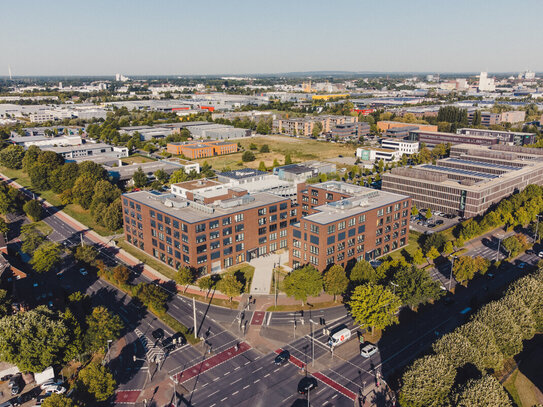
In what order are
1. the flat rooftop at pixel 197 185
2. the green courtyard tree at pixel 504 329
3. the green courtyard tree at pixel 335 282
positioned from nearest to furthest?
the green courtyard tree at pixel 504 329
the green courtyard tree at pixel 335 282
the flat rooftop at pixel 197 185

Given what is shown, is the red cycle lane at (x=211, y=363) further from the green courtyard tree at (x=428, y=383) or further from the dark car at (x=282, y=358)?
the green courtyard tree at (x=428, y=383)

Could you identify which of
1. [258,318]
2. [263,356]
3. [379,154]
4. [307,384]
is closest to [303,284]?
[258,318]

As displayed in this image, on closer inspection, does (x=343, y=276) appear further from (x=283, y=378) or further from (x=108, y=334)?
(x=108, y=334)

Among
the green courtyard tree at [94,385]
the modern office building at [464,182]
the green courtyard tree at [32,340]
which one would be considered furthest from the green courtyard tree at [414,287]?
the modern office building at [464,182]

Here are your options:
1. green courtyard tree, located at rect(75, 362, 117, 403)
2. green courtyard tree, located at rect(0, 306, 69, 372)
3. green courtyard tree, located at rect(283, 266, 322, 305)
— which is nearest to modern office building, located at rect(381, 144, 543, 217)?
green courtyard tree, located at rect(283, 266, 322, 305)

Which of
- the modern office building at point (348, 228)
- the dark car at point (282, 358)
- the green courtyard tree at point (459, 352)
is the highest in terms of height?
the modern office building at point (348, 228)

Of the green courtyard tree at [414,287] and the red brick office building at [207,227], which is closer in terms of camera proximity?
the green courtyard tree at [414,287]
